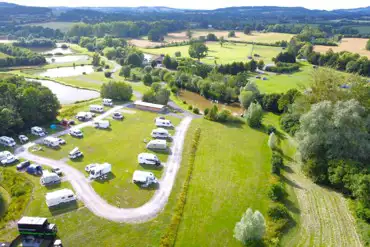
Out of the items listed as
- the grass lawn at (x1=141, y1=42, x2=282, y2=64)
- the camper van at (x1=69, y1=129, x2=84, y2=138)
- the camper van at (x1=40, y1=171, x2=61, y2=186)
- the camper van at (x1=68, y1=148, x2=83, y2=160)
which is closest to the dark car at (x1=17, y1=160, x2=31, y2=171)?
the camper van at (x1=40, y1=171, x2=61, y2=186)

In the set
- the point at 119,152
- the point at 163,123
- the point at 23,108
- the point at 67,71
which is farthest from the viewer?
the point at 67,71

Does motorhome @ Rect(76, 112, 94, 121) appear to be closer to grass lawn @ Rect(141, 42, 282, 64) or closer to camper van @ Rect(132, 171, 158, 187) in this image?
camper van @ Rect(132, 171, 158, 187)

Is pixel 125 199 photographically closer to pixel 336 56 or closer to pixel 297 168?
pixel 297 168

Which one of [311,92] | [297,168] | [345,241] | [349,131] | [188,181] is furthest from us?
[311,92]

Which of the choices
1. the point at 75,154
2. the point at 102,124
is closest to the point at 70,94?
the point at 102,124

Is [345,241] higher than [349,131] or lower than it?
lower

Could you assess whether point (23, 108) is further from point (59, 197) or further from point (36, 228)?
point (36, 228)

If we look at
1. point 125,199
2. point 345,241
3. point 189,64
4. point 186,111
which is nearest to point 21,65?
point 189,64
